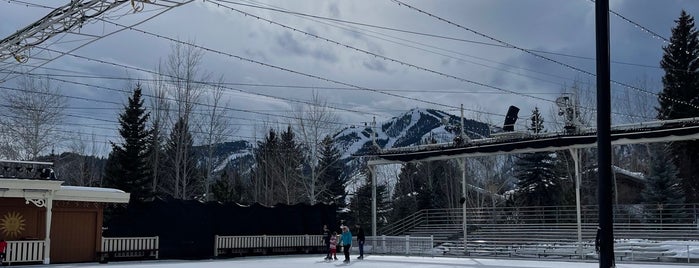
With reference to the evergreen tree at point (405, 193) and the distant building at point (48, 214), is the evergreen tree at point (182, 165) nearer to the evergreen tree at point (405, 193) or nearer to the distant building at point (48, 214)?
the evergreen tree at point (405, 193)

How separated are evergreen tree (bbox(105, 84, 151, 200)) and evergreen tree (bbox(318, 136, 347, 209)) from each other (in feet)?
48.0

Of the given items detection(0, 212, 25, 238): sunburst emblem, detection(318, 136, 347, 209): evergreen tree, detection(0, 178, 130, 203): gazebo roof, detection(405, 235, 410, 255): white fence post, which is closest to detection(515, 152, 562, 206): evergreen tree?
detection(318, 136, 347, 209): evergreen tree

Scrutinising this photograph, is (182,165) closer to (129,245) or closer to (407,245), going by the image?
(407,245)

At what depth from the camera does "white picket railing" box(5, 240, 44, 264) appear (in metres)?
22.7

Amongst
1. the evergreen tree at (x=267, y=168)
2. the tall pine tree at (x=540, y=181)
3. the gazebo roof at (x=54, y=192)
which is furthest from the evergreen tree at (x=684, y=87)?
the gazebo roof at (x=54, y=192)

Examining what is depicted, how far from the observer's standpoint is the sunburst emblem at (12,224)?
2306 centimetres

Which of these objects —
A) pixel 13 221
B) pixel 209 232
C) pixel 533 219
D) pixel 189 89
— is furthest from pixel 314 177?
pixel 13 221

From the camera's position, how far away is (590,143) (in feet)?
87.3

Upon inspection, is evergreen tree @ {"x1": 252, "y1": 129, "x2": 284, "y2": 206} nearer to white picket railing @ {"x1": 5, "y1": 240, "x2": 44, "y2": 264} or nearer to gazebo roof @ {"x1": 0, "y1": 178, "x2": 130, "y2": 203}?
gazebo roof @ {"x1": 0, "y1": 178, "x2": 130, "y2": 203}

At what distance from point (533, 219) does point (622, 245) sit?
43.0ft

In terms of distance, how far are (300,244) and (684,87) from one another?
30663 mm

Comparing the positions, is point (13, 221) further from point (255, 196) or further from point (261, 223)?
point (255, 196)

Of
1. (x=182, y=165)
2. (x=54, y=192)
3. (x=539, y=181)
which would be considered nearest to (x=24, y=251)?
(x=54, y=192)

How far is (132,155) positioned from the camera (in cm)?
4384
